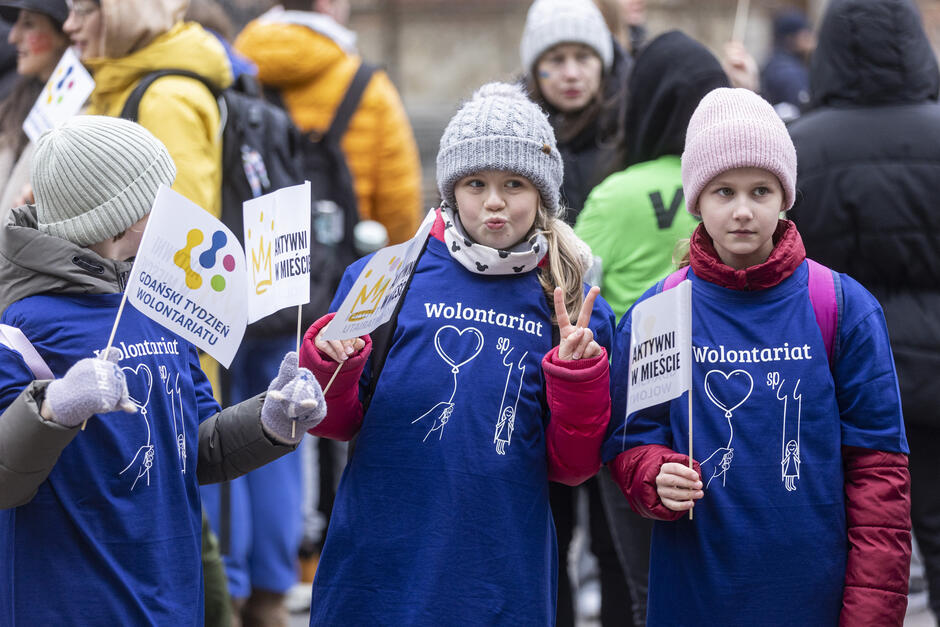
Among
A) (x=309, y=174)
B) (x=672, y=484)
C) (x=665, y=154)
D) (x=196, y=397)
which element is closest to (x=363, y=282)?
(x=196, y=397)

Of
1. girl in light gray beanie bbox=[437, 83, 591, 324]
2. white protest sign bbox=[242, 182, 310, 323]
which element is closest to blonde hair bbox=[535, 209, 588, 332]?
girl in light gray beanie bbox=[437, 83, 591, 324]

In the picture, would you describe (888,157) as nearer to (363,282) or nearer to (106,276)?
(363,282)

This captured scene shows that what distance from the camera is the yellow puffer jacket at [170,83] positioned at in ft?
15.0

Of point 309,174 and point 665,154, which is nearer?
point 665,154

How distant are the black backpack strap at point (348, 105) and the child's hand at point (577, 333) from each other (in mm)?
3173

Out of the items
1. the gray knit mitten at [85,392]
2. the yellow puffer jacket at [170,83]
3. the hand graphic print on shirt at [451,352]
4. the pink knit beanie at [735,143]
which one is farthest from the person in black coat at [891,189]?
the gray knit mitten at [85,392]

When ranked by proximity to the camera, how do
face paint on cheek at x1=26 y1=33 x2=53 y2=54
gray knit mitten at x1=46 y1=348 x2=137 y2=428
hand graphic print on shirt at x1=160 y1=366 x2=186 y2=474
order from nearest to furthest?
gray knit mitten at x1=46 y1=348 x2=137 y2=428
hand graphic print on shirt at x1=160 y1=366 x2=186 y2=474
face paint on cheek at x1=26 y1=33 x2=53 y2=54

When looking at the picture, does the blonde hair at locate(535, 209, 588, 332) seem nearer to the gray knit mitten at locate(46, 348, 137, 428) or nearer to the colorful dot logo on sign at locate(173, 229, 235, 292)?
the colorful dot logo on sign at locate(173, 229, 235, 292)

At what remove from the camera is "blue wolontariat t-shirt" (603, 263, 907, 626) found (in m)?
3.26

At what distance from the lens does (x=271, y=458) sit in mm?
3350

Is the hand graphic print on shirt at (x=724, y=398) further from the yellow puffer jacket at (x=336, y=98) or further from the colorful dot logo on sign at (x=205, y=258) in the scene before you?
the yellow puffer jacket at (x=336, y=98)

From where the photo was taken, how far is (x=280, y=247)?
11.0 feet

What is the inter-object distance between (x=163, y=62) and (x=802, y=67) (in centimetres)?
566

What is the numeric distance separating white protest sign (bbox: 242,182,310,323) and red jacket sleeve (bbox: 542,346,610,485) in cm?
62
